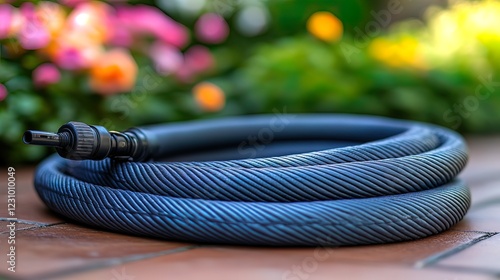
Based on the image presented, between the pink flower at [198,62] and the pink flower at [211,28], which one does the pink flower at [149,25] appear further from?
the pink flower at [211,28]

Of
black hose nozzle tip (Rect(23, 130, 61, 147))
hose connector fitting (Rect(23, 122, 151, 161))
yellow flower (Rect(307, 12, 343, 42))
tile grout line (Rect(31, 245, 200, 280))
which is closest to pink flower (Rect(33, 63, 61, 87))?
hose connector fitting (Rect(23, 122, 151, 161))

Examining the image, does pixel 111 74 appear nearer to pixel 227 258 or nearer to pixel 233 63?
pixel 233 63

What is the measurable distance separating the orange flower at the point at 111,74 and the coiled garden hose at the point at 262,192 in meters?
1.20

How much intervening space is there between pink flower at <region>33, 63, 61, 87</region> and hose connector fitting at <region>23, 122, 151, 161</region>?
1246 millimetres

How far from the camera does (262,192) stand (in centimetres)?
155

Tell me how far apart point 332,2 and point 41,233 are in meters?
3.98

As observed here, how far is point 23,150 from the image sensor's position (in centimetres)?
281

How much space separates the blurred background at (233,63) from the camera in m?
2.86

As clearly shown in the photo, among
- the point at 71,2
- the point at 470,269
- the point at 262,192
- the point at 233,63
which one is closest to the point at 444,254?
the point at 470,269

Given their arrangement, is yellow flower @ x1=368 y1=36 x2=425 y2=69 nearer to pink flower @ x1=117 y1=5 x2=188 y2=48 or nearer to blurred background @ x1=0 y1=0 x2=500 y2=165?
blurred background @ x1=0 y1=0 x2=500 y2=165

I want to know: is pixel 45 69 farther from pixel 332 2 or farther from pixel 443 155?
pixel 332 2

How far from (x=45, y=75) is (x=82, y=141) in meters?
1.37

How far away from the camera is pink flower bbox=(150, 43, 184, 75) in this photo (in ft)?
11.5

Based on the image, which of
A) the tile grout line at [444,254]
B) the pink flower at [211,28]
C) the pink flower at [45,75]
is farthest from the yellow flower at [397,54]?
the tile grout line at [444,254]
